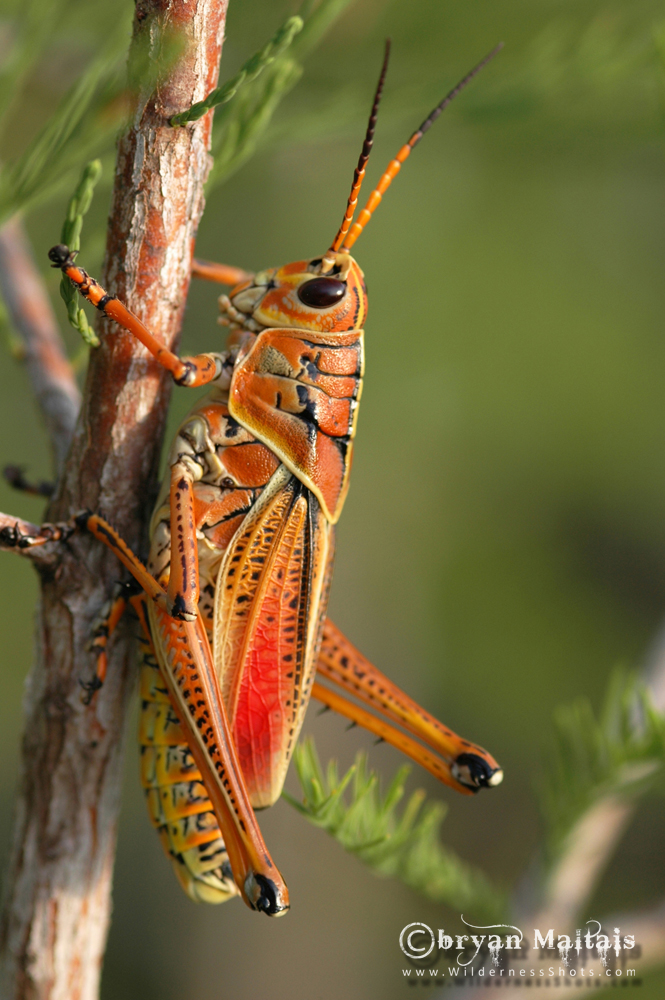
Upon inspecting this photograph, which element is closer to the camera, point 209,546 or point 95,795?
point 95,795

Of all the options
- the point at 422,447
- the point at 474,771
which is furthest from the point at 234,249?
the point at 474,771

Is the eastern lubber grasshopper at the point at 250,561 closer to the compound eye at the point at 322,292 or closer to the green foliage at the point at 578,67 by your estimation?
the compound eye at the point at 322,292

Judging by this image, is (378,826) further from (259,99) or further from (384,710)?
(259,99)

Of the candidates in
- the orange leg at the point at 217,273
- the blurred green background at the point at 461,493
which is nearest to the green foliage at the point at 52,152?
the orange leg at the point at 217,273

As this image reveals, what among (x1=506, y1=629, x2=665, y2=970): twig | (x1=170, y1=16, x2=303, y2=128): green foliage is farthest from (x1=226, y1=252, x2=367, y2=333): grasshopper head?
(x1=506, y1=629, x2=665, y2=970): twig

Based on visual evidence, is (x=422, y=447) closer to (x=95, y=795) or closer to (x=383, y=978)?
(x=383, y=978)
